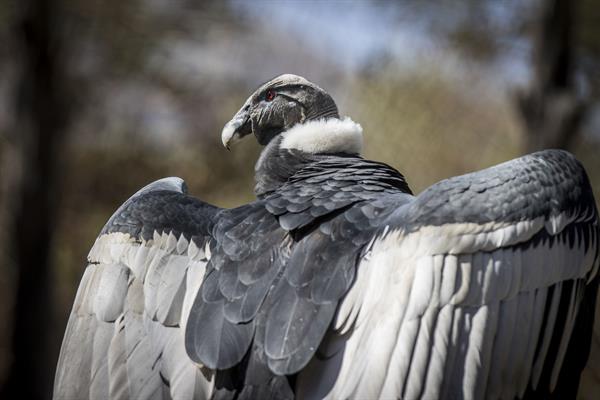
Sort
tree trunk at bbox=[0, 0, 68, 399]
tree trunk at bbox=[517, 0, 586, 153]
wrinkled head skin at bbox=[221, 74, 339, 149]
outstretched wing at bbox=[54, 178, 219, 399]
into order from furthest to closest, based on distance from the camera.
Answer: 1. tree trunk at bbox=[0, 0, 68, 399]
2. tree trunk at bbox=[517, 0, 586, 153]
3. wrinkled head skin at bbox=[221, 74, 339, 149]
4. outstretched wing at bbox=[54, 178, 219, 399]

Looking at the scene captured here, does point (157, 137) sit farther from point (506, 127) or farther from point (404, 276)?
point (404, 276)

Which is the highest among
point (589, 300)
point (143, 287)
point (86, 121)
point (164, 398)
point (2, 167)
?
point (86, 121)

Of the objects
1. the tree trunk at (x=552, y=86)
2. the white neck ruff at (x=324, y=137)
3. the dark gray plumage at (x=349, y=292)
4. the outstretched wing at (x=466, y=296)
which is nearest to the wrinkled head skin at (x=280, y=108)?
the white neck ruff at (x=324, y=137)

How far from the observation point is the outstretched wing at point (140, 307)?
11.7 ft

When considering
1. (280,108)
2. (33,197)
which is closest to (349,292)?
(280,108)

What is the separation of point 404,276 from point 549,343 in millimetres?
710

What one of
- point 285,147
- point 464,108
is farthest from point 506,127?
point 285,147

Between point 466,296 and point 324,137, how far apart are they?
51.8 inches

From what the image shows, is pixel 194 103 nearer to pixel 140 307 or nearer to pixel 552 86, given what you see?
pixel 552 86

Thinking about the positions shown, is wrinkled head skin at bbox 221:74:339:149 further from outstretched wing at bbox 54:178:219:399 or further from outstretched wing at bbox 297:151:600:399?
outstretched wing at bbox 297:151:600:399

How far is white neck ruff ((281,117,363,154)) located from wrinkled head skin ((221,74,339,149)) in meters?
0.16

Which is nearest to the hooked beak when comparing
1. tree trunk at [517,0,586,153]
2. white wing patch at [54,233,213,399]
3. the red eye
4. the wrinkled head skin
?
the wrinkled head skin

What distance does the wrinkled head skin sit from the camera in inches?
180

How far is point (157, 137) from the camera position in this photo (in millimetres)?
12648
